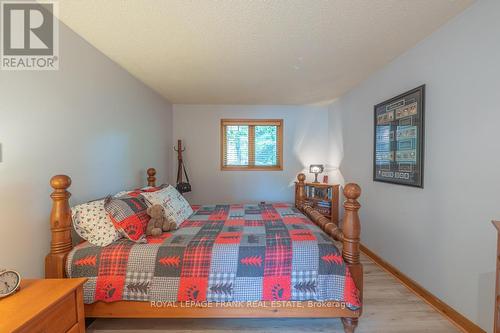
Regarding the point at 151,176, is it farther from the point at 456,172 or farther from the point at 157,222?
the point at 456,172

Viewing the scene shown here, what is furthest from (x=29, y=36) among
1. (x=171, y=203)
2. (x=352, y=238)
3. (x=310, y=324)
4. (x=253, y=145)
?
(x=253, y=145)

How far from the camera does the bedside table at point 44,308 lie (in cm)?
88

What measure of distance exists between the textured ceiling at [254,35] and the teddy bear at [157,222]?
4.83ft

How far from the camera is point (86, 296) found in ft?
4.89

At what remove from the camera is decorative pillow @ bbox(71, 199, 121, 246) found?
1.59 metres

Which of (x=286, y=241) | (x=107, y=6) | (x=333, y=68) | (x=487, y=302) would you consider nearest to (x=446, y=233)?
(x=487, y=302)

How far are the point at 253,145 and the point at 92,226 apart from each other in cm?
299

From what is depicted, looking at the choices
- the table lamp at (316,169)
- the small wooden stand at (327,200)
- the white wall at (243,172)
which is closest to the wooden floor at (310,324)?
the small wooden stand at (327,200)

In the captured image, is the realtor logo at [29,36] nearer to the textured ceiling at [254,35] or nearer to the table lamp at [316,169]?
the textured ceiling at [254,35]

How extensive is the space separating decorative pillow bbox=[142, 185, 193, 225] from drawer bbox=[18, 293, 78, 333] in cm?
90

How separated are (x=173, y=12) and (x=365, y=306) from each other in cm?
281

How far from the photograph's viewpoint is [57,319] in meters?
1.03

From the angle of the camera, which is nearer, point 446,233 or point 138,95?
point 446,233

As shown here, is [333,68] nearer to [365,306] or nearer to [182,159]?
[365,306]
